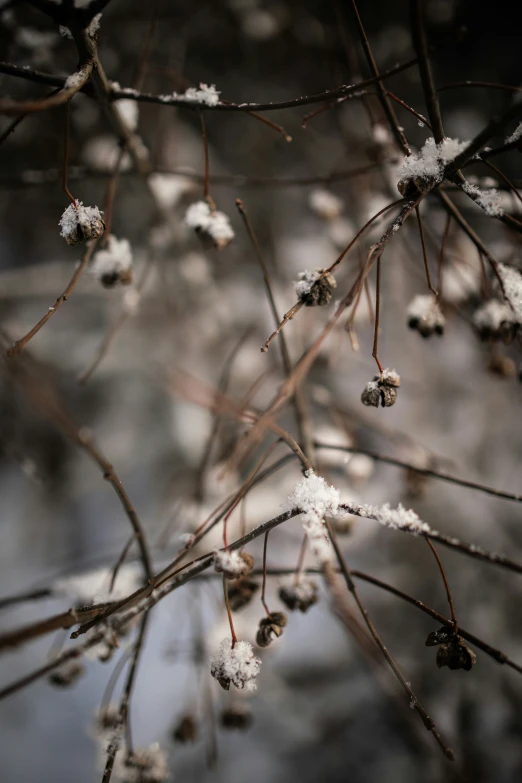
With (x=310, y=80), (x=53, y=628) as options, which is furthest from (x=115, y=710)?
(x=310, y=80)

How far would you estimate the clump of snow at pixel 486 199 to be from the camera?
25.1 inches

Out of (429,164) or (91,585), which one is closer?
(429,164)

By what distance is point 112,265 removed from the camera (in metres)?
0.86

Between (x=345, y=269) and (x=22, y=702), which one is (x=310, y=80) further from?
(x=22, y=702)

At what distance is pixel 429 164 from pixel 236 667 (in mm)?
694

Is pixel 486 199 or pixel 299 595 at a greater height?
pixel 486 199

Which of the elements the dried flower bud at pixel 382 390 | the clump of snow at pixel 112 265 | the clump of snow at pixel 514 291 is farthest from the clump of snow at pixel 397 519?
the clump of snow at pixel 112 265

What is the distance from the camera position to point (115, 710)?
1110 mm

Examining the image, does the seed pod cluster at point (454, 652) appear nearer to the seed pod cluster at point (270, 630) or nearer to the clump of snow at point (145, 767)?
the seed pod cluster at point (270, 630)

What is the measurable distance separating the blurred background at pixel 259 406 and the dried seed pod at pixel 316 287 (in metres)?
0.94

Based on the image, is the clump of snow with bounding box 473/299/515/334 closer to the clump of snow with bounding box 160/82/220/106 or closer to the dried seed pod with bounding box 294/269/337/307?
the dried seed pod with bounding box 294/269/337/307

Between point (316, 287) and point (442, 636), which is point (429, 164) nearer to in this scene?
point (316, 287)

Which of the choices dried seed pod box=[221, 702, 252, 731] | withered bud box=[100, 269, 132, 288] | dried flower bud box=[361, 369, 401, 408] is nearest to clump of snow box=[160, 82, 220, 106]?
withered bud box=[100, 269, 132, 288]

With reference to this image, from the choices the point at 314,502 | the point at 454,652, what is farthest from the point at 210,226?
the point at 454,652
